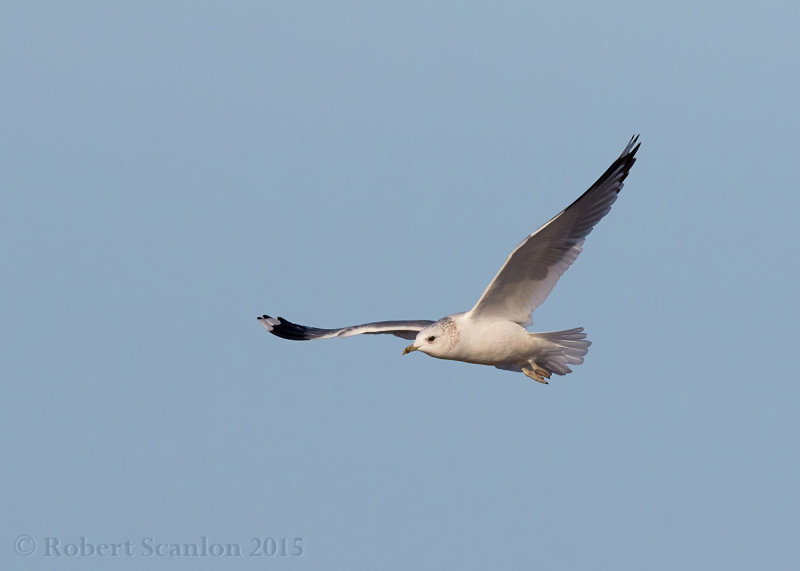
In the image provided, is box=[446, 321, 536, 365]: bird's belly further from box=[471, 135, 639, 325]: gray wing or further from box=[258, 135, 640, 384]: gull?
box=[471, 135, 639, 325]: gray wing

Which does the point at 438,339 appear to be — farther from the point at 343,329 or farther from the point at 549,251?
the point at 343,329

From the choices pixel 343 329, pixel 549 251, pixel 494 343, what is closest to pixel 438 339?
pixel 494 343

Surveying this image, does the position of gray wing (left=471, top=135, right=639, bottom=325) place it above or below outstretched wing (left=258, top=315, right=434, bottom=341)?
below

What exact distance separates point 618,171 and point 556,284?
1259mm

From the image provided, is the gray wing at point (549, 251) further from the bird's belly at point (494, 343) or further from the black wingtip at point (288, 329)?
the black wingtip at point (288, 329)

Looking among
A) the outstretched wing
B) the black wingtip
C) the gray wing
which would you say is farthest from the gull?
the black wingtip

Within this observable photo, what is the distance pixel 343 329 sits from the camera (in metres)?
13.5

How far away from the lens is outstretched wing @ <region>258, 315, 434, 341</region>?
12836 millimetres

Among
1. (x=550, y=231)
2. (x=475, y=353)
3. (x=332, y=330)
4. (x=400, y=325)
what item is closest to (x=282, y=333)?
(x=332, y=330)

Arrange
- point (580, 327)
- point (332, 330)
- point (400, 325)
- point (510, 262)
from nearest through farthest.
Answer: point (510, 262), point (580, 327), point (400, 325), point (332, 330)

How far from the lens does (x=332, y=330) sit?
1405 cm

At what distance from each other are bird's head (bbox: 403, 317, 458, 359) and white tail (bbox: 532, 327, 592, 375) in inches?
37.7

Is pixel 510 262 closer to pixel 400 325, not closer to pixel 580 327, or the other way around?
pixel 580 327

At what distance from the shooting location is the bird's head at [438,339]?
1135cm
